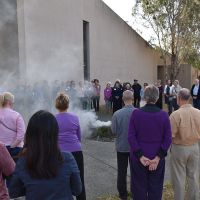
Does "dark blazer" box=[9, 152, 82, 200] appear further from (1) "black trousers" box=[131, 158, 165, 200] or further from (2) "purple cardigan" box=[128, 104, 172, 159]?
(1) "black trousers" box=[131, 158, 165, 200]

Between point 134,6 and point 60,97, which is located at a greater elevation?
point 134,6

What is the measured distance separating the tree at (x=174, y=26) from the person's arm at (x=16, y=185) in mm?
24699

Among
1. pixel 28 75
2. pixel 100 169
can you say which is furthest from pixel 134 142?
pixel 28 75

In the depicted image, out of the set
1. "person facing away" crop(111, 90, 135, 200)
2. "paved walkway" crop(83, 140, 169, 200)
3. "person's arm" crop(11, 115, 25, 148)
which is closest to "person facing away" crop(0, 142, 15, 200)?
"person's arm" crop(11, 115, 25, 148)

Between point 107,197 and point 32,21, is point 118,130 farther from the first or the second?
point 32,21

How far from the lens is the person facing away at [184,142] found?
4.95m

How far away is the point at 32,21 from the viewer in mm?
16062

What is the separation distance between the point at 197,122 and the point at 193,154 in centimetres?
42

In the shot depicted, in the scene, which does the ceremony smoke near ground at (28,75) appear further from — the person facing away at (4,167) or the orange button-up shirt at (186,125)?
the person facing away at (4,167)

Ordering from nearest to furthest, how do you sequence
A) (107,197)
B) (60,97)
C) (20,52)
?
(60,97) < (107,197) < (20,52)

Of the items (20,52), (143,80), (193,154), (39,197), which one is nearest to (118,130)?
(193,154)

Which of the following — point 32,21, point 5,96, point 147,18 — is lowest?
point 5,96

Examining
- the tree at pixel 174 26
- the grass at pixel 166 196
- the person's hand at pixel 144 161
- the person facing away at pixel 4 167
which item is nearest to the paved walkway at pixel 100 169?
the grass at pixel 166 196

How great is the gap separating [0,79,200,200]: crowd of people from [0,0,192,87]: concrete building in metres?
10.5
